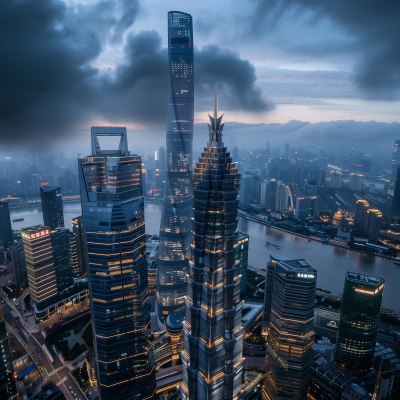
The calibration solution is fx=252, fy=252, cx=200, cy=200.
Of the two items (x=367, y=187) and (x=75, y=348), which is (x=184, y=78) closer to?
(x=75, y=348)

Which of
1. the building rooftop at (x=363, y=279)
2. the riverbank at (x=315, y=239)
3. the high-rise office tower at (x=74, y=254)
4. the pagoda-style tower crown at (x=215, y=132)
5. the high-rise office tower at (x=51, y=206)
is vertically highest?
the pagoda-style tower crown at (x=215, y=132)

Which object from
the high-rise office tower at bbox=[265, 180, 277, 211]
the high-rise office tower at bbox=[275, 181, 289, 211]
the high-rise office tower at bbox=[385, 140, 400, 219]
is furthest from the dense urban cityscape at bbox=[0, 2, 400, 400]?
the high-rise office tower at bbox=[265, 180, 277, 211]

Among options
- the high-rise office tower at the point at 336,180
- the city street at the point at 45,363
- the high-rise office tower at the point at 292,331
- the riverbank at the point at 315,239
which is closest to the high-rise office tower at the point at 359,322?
the high-rise office tower at the point at 292,331

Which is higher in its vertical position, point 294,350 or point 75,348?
point 294,350

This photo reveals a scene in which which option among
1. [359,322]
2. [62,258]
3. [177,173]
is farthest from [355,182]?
[62,258]

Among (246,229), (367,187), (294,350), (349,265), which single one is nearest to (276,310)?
(294,350)

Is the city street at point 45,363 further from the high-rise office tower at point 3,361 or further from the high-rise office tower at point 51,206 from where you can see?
the high-rise office tower at point 51,206
